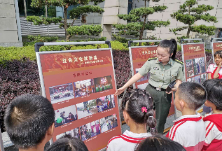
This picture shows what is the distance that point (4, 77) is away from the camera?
3.78 meters

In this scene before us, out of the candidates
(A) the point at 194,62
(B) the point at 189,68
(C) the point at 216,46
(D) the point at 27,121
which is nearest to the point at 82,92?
(D) the point at 27,121

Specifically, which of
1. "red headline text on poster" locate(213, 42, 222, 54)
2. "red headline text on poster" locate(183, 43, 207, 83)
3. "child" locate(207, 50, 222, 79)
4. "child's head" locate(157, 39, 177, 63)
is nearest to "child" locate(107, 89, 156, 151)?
"child's head" locate(157, 39, 177, 63)

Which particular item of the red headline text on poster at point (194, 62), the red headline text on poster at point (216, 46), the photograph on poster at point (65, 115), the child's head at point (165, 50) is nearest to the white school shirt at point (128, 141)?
the photograph on poster at point (65, 115)

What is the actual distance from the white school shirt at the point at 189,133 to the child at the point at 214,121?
0.15 metres

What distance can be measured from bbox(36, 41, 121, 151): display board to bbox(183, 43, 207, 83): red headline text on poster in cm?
252

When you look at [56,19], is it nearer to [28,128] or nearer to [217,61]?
[217,61]

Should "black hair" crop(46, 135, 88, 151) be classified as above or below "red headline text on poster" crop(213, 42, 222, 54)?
below

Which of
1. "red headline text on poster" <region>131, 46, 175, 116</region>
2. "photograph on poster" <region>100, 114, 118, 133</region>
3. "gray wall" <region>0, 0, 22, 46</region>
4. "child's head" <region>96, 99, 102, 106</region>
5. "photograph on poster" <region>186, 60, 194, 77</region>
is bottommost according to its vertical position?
"photograph on poster" <region>100, 114, 118, 133</region>

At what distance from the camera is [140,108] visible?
1440mm

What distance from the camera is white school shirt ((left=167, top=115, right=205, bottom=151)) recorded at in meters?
1.52

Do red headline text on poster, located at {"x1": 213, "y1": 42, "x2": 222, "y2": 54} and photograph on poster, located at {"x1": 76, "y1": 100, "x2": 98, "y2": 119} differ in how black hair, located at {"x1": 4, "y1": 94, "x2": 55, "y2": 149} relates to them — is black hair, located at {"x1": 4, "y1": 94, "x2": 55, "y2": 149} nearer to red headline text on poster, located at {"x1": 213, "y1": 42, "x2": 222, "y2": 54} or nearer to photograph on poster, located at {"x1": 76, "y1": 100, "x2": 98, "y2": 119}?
photograph on poster, located at {"x1": 76, "y1": 100, "x2": 98, "y2": 119}

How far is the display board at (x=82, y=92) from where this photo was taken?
1.87 meters

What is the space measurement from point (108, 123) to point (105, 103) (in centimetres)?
30

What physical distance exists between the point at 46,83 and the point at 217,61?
3564mm
